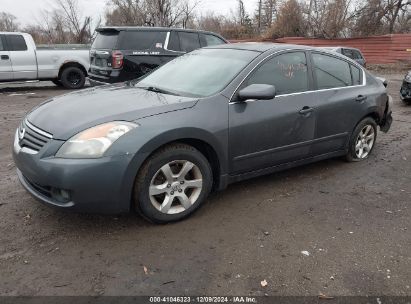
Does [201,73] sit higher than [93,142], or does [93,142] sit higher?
[201,73]

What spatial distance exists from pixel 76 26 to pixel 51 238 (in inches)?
1519

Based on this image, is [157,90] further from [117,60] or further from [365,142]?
[117,60]

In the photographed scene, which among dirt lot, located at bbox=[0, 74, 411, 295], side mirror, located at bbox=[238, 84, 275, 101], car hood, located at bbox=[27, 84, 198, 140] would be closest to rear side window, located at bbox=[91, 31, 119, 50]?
dirt lot, located at bbox=[0, 74, 411, 295]

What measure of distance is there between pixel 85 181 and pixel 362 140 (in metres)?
3.77

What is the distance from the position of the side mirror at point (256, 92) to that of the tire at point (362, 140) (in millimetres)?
1816

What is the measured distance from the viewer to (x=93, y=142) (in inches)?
125

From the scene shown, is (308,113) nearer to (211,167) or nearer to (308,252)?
(211,167)

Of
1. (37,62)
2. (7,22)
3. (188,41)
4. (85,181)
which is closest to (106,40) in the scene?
(188,41)

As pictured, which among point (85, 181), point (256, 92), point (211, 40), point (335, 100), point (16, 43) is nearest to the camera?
point (85, 181)

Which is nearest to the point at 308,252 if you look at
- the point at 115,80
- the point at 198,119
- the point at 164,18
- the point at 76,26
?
the point at 198,119

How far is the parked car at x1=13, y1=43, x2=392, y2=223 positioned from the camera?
10.4 ft

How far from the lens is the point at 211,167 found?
3.86m

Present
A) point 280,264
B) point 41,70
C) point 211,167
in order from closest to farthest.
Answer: point 280,264
point 211,167
point 41,70

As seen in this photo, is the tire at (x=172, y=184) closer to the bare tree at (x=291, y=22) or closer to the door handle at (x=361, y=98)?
the door handle at (x=361, y=98)
